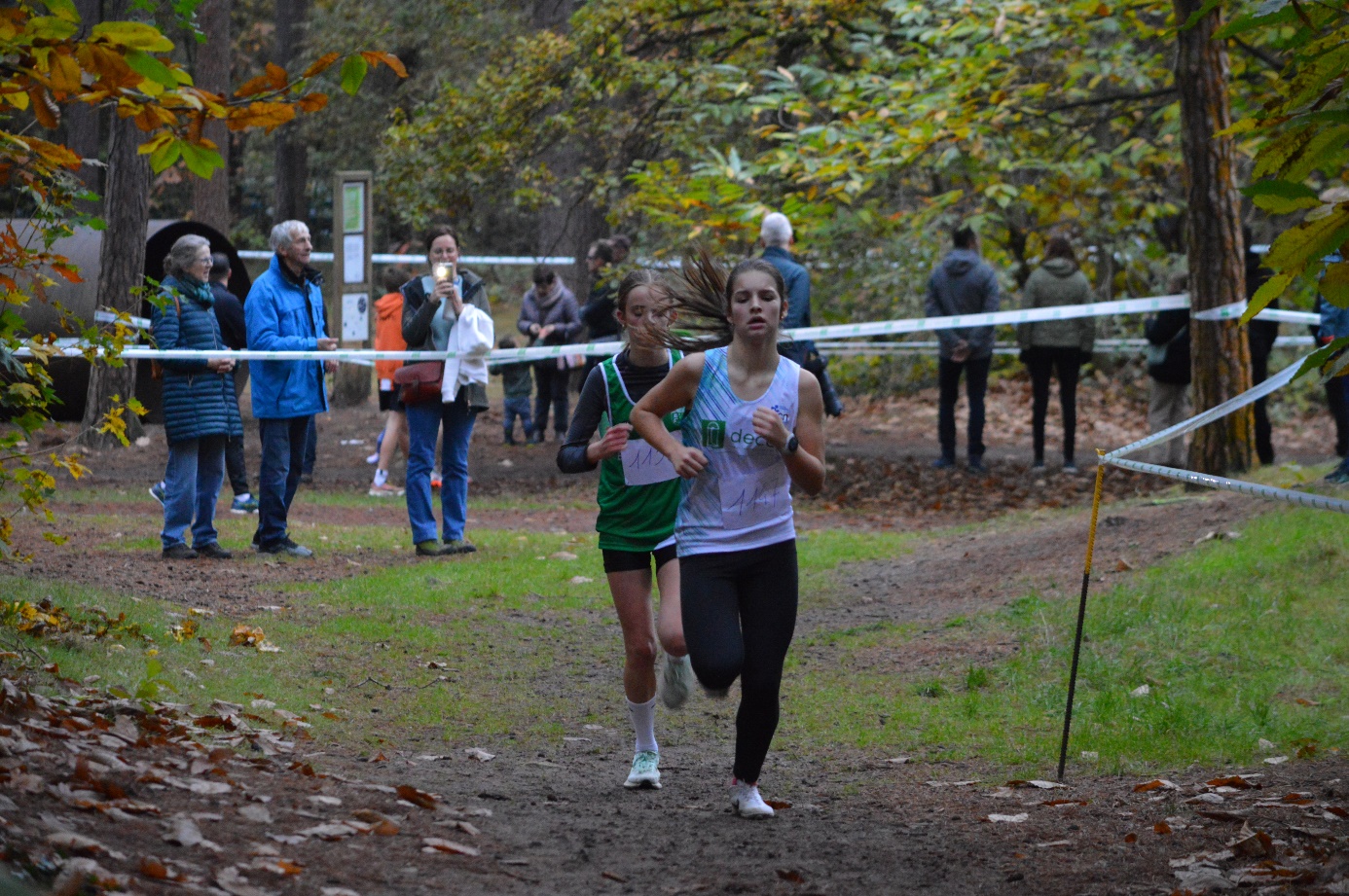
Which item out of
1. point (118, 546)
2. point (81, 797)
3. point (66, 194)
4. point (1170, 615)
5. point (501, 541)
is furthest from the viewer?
point (501, 541)

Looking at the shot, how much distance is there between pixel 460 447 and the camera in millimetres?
11008

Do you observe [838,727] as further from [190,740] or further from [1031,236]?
[1031,236]

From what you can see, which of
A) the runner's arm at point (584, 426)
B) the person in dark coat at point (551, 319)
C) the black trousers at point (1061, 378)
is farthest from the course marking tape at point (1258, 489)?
the person in dark coat at point (551, 319)

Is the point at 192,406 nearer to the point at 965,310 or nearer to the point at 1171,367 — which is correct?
the point at 965,310

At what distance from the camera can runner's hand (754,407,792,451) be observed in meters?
4.97

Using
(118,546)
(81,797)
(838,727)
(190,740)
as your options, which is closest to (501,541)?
(118,546)

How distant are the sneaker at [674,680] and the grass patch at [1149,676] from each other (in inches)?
46.7

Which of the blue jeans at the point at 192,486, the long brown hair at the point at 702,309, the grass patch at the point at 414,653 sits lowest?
the grass patch at the point at 414,653

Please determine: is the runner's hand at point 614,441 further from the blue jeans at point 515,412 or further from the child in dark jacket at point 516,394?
the blue jeans at point 515,412

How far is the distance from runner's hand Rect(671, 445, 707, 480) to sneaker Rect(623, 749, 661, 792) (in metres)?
1.35

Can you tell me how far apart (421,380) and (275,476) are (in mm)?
1260

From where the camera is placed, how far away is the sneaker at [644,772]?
5.80m

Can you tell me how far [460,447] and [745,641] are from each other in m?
6.07

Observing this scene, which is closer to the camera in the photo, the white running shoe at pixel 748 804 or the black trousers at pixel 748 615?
the black trousers at pixel 748 615
